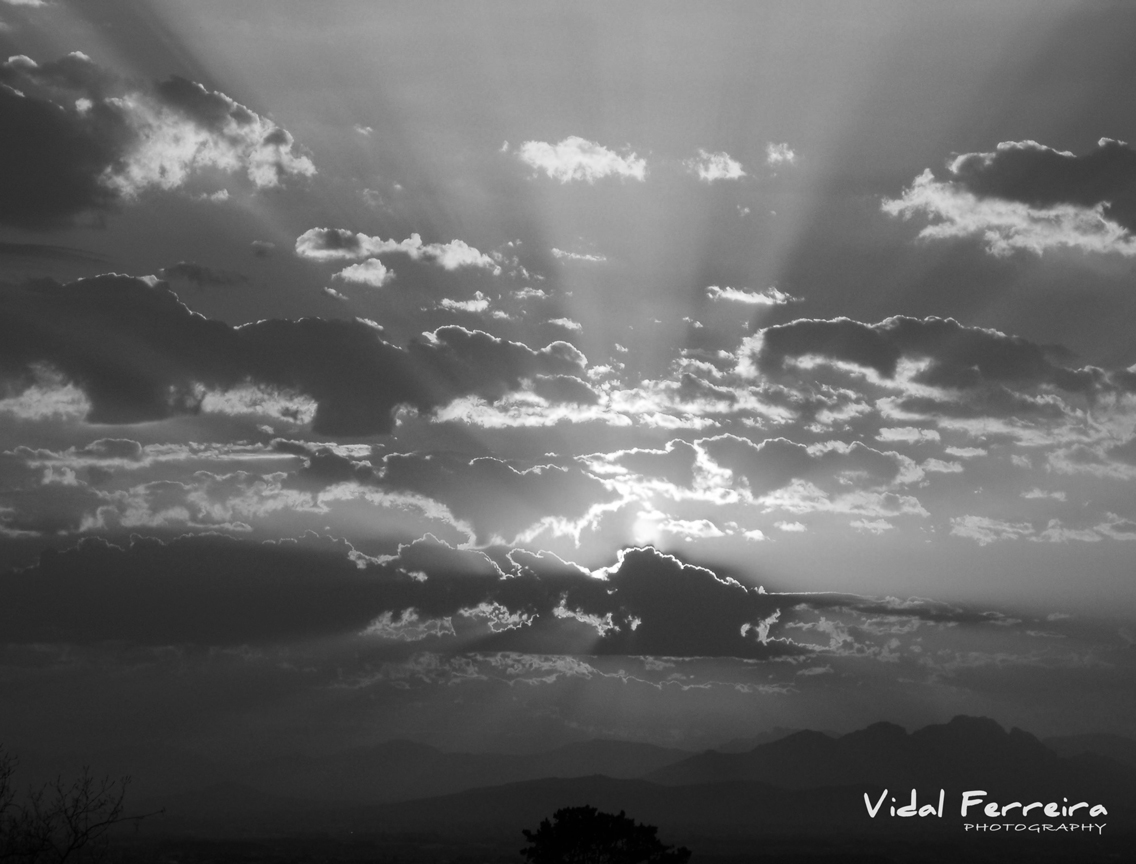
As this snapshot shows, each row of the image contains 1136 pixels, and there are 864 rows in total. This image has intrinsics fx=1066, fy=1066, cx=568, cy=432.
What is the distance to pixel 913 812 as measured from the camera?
10688 cm

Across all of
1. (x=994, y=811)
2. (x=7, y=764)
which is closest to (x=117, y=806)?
(x=7, y=764)

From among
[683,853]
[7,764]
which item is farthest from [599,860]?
[7,764]

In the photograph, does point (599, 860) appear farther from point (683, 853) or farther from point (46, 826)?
point (46, 826)

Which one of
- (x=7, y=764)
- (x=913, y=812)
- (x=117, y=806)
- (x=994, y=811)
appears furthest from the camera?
(x=913, y=812)

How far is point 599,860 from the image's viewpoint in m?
77.4

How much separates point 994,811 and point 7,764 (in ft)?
275

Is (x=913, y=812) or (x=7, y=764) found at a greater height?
(x=7, y=764)

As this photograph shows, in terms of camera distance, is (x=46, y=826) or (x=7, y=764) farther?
(x=7, y=764)

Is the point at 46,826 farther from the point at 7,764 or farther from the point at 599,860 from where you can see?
the point at 599,860

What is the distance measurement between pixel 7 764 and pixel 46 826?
10763mm

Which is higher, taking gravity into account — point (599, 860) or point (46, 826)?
point (46, 826)

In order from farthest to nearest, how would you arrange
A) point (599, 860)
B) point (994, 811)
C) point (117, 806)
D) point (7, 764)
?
point (994, 811)
point (599, 860)
point (7, 764)
point (117, 806)

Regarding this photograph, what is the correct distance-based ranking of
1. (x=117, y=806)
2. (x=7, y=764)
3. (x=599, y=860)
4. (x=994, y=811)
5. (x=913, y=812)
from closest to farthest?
(x=117, y=806) → (x=7, y=764) → (x=599, y=860) → (x=994, y=811) → (x=913, y=812)

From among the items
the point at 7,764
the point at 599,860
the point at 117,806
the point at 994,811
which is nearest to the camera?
the point at 117,806
